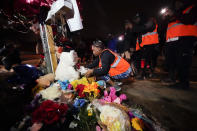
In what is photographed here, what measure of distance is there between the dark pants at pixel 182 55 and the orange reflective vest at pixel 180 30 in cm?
15

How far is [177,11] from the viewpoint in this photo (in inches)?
114

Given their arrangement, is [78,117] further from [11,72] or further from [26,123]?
[11,72]

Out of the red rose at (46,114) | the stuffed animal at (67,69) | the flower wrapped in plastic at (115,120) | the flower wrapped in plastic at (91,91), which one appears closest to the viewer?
the red rose at (46,114)

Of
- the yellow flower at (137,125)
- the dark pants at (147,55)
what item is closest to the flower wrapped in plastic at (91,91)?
the yellow flower at (137,125)

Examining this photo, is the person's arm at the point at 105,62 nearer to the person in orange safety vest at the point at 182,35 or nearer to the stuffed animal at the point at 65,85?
the stuffed animal at the point at 65,85

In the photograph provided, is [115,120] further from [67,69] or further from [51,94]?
[67,69]

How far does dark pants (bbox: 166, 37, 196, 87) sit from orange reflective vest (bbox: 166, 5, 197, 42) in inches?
5.8

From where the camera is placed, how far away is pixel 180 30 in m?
2.89

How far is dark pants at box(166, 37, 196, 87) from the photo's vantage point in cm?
289

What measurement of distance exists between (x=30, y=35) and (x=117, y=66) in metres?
3.06

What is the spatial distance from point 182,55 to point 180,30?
2.63 ft

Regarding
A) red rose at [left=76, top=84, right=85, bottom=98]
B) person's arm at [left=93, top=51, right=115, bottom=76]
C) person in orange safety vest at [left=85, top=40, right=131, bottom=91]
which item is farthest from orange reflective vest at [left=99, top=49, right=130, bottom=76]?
red rose at [left=76, top=84, right=85, bottom=98]

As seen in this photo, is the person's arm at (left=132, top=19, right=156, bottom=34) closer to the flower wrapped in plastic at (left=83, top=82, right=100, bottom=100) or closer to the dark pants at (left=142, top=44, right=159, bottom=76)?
the dark pants at (left=142, top=44, right=159, bottom=76)

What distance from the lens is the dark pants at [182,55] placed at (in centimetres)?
289
